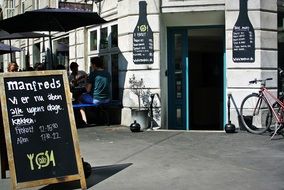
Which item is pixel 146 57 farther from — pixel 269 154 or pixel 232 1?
pixel 269 154

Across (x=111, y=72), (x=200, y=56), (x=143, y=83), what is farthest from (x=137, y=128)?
(x=200, y=56)

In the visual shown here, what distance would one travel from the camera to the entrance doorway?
12727mm

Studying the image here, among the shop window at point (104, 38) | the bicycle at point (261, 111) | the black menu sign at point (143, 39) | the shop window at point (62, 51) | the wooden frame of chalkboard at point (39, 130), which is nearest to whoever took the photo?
the wooden frame of chalkboard at point (39, 130)

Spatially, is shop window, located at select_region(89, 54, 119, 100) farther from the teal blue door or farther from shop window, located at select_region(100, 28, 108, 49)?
the teal blue door

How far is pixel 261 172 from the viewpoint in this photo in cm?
725

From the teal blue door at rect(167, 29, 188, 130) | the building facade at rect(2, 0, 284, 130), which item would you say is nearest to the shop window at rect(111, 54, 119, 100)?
the building facade at rect(2, 0, 284, 130)

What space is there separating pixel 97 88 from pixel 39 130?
649 centimetres

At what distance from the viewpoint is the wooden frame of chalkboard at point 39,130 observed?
6.26m

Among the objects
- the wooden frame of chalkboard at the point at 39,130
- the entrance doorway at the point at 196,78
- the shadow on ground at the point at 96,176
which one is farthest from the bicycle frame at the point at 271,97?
the wooden frame of chalkboard at the point at 39,130

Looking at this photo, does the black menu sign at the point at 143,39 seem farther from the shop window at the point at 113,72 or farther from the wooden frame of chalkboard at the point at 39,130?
the wooden frame of chalkboard at the point at 39,130

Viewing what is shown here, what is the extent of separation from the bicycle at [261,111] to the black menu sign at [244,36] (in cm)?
73

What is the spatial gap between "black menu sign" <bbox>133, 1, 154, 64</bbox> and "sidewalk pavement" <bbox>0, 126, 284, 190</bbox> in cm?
194

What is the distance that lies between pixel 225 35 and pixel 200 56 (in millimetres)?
2909

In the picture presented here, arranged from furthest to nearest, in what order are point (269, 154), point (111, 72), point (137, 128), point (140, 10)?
point (111, 72)
point (140, 10)
point (137, 128)
point (269, 154)
